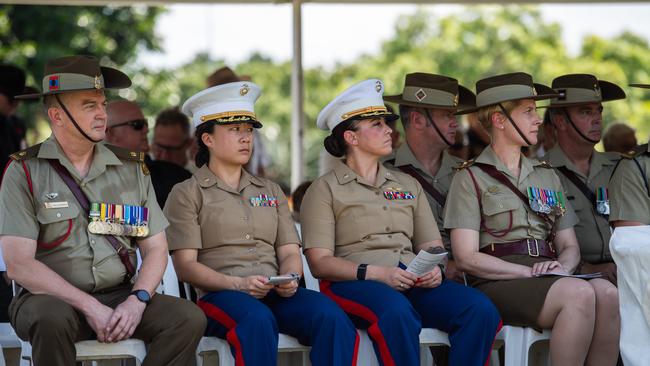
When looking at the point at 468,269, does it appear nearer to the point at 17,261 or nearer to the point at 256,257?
the point at 256,257

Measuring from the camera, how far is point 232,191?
491 cm

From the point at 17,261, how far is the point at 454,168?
2.47 metres

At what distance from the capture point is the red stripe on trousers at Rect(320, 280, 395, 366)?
15.0 feet

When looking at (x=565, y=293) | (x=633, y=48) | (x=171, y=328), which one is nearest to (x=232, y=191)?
(x=171, y=328)

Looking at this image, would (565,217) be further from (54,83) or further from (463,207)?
(54,83)

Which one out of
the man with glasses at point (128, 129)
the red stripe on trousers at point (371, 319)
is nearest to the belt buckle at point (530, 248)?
the red stripe on trousers at point (371, 319)

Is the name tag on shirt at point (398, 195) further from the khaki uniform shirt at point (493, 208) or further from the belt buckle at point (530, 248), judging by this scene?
the belt buckle at point (530, 248)

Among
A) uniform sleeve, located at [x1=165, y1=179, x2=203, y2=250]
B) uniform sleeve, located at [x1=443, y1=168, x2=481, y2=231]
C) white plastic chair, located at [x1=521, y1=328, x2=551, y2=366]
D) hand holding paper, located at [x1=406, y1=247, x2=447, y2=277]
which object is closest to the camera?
hand holding paper, located at [x1=406, y1=247, x2=447, y2=277]

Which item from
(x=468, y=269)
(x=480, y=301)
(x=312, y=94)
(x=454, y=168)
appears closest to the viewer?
(x=480, y=301)

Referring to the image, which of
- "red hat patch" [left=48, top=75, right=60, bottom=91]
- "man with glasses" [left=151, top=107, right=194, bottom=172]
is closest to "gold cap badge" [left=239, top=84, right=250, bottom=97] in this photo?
"red hat patch" [left=48, top=75, right=60, bottom=91]

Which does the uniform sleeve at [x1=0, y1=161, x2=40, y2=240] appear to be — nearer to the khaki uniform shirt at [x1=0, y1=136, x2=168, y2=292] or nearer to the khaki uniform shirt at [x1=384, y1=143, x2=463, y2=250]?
the khaki uniform shirt at [x1=0, y1=136, x2=168, y2=292]

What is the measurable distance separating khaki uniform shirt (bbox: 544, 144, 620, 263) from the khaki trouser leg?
291 cm

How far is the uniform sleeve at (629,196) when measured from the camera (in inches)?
208

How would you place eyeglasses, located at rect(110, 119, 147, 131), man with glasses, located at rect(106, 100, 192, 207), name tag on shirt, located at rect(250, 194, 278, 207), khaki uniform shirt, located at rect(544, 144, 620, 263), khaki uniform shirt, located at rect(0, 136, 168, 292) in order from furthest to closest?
eyeglasses, located at rect(110, 119, 147, 131) < man with glasses, located at rect(106, 100, 192, 207) < khaki uniform shirt, located at rect(544, 144, 620, 263) < name tag on shirt, located at rect(250, 194, 278, 207) < khaki uniform shirt, located at rect(0, 136, 168, 292)
